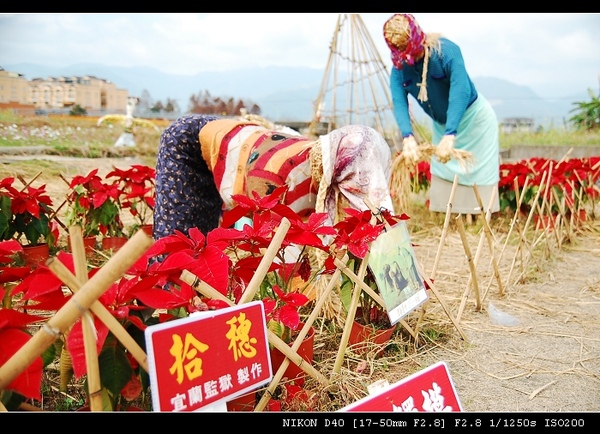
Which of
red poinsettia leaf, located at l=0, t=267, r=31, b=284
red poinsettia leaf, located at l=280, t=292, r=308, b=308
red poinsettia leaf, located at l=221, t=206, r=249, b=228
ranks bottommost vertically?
red poinsettia leaf, located at l=280, t=292, r=308, b=308

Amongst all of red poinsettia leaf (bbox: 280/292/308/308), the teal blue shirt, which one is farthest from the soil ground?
the teal blue shirt

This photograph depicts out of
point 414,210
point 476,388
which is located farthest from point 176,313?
point 414,210

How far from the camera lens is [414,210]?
4.34m

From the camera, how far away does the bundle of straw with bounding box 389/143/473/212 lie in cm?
311

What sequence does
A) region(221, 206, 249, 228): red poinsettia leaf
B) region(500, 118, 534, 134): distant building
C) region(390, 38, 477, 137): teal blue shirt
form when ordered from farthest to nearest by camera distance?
region(500, 118, 534, 134): distant building, region(390, 38, 477, 137): teal blue shirt, region(221, 206, 249, 228): red poinsettia leaf

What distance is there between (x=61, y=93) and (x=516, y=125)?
761 cm

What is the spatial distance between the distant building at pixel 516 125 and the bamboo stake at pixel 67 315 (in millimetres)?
9485

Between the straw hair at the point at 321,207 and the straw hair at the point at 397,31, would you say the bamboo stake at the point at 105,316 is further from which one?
the straw hair at the point at 397,31

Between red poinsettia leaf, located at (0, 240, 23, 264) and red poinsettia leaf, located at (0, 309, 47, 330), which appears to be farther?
red poinsettia leaf, located at (0, 240, 23, 264)

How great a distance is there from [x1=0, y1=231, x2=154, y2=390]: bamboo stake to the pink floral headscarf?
2.63 m

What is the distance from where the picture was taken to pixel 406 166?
3.25 meters

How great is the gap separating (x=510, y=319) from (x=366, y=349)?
76 cm

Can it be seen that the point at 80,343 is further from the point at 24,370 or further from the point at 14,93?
the point at 14,93

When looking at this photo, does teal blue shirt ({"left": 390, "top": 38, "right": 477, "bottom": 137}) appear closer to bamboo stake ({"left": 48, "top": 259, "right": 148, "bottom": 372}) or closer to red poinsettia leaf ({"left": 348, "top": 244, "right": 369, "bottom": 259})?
red poinsettia leaf ({"left": 348, "top": 244, "right": 369, "bottom": 259})
